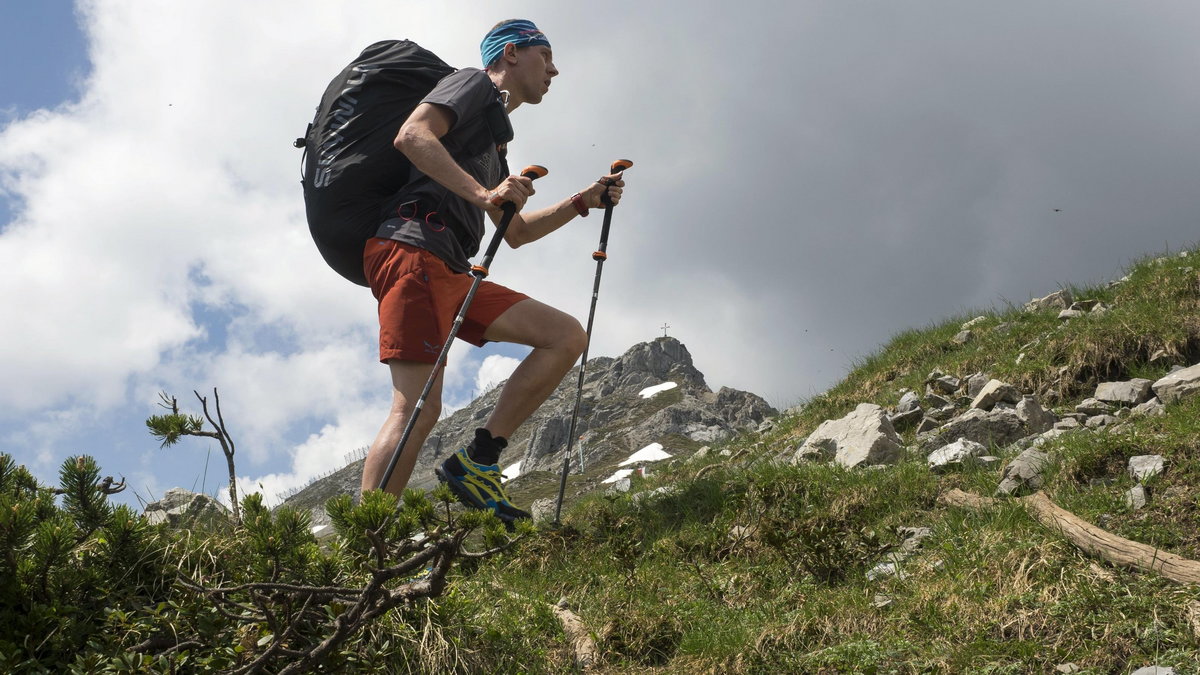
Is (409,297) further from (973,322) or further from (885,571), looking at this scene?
(973,322)

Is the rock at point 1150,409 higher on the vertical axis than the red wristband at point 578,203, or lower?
lower

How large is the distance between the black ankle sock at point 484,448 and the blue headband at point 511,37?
9.08 ft

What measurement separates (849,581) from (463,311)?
2.89m

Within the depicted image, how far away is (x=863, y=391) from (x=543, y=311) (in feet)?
19.2

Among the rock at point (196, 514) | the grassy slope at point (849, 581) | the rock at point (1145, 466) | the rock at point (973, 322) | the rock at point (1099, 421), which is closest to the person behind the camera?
the grassy slope at point (849, 581)

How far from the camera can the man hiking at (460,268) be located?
17.7 ft

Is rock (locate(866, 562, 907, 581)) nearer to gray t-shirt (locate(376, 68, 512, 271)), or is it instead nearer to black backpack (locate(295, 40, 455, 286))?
gray t-shirt (locate(376, 68, 512, 271))

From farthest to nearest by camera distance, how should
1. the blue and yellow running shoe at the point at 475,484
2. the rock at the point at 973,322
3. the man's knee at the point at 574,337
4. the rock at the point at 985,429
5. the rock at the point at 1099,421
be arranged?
the rock at the point at 973,322, the rock at the point at 985,429, the rock at the point at 1099,421, the man's knee at the point at 574,337, the blue and yellow running shoe at the point at 475,484

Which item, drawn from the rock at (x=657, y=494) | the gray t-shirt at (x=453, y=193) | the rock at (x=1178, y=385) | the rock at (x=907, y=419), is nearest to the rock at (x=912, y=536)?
the rock at (x=657, y=494)

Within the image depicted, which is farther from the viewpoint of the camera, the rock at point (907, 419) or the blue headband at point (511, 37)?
the rock at point (907, 419)

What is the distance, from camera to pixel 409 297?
543 centimetres

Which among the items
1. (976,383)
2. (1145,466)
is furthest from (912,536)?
(976,383)

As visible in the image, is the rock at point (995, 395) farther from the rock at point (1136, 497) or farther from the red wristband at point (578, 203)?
the red wristband at point (578, 203)

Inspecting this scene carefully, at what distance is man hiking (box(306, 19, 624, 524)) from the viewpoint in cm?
539
